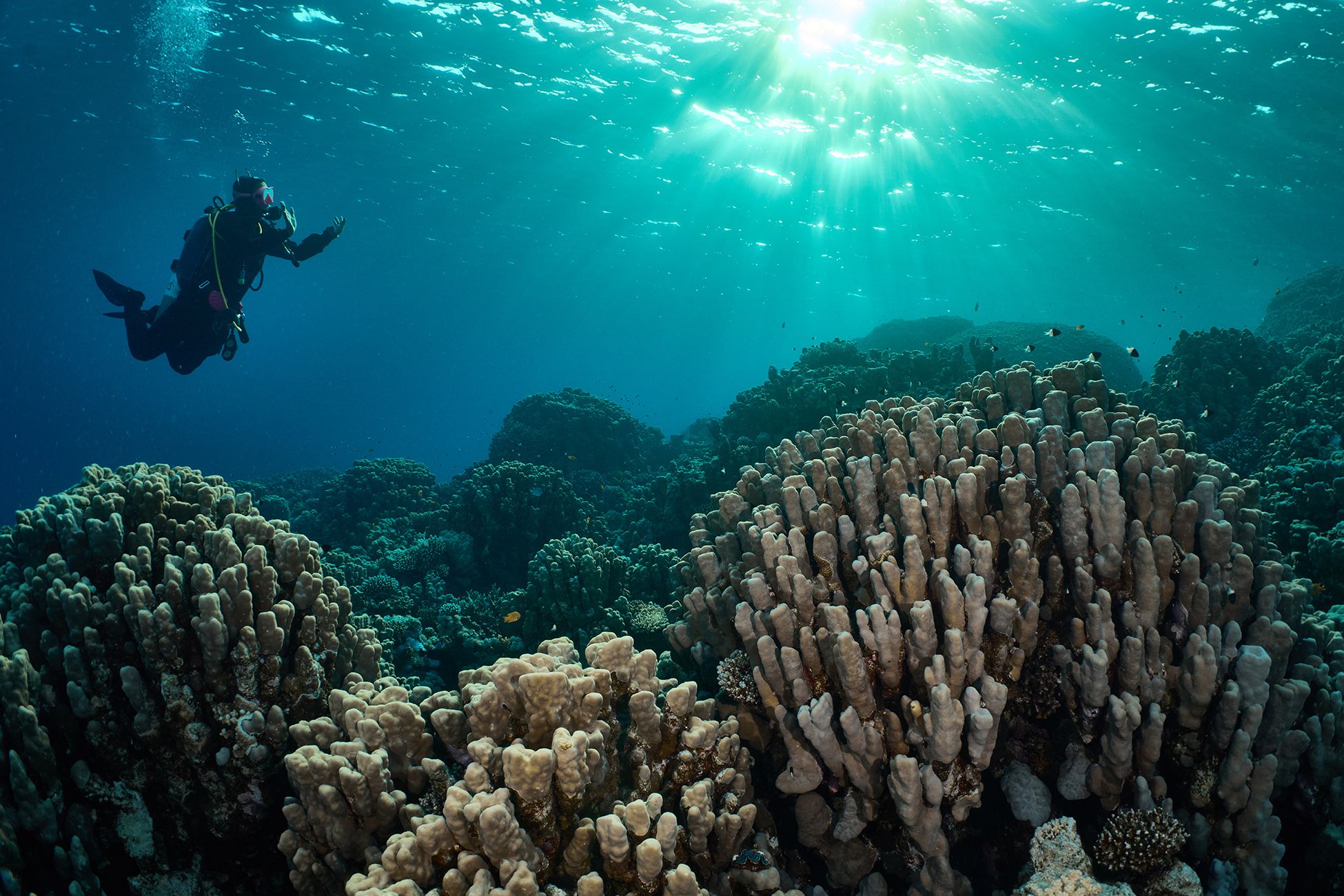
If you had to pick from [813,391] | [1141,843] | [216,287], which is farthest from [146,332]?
[1141,843]

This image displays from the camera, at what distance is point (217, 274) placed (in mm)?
9531

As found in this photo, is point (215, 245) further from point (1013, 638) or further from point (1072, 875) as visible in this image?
point (1072, 875)

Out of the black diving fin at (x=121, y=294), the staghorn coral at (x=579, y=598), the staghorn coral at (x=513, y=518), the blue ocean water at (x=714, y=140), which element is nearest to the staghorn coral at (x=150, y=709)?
the staghorn coral at (x=579, y=598)

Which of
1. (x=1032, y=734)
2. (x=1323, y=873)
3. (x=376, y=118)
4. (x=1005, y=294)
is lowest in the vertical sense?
(x=1323, y=873)

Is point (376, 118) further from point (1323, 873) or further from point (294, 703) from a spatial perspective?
point (1323, 873)

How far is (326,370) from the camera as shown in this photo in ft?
611

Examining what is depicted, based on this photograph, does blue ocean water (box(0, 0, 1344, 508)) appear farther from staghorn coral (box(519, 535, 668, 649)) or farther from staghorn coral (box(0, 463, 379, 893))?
staghorn coral (box(0, 463, 379, 893))

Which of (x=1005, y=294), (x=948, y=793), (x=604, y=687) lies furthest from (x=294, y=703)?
(x=1005, y=294)

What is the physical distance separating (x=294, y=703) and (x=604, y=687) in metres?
1.85

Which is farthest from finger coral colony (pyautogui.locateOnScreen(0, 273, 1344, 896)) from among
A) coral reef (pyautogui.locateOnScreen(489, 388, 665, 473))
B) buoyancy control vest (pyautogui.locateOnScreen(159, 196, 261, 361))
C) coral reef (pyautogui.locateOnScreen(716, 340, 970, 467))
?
coral reef (pyautogui.locateOnScreen(489, 388, 665, 473))

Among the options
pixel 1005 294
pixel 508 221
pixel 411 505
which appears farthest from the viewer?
pixel 1005 294

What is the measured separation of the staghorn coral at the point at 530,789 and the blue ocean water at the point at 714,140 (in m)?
22.6

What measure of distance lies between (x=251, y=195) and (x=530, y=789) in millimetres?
11350

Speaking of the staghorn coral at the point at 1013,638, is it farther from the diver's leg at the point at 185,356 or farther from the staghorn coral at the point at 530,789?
the diver's leg at the point at 185,356
